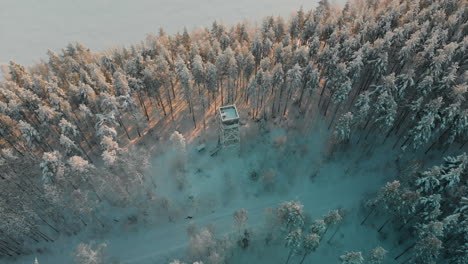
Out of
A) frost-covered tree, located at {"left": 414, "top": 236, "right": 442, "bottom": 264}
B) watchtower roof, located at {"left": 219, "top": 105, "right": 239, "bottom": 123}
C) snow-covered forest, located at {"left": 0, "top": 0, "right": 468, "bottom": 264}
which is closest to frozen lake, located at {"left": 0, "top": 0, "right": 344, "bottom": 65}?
snow-covered forest, located at {"left": 0, "top": 0, "right": 468, "bottom": 264}

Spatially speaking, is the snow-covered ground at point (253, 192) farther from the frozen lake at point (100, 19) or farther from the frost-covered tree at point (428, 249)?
the frozen lake at point (100, 19)

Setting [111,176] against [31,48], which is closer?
[111,176]

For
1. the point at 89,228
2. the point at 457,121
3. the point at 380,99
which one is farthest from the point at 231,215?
the point at 457,121

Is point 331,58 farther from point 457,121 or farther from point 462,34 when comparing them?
point 462,34

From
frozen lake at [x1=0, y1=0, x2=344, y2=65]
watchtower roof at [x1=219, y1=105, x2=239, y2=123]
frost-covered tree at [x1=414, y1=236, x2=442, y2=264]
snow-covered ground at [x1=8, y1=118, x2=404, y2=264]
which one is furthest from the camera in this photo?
frozen lake at [x1=0, y1=0, x2=344, y2=65]

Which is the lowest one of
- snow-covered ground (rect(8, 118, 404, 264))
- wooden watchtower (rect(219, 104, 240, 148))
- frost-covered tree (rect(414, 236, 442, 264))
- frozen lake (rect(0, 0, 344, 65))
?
frost-covered tree (rect(414, 236, 442, 264))

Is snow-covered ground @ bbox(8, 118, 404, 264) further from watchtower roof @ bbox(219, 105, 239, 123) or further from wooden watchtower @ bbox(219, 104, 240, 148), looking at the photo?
watchtower roof @ bbox(219, 105, 239, 123)

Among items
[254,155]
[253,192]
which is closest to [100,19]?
[254,155]
